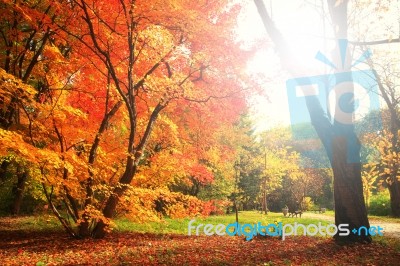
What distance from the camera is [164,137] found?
1434 centimetres

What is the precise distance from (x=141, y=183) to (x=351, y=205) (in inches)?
297

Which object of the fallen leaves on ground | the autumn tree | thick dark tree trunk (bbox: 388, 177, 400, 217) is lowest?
the fallen leaves on ground

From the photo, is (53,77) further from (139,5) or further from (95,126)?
(139,5)

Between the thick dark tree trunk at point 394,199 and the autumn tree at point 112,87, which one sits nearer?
the autumn tree at point 112,87

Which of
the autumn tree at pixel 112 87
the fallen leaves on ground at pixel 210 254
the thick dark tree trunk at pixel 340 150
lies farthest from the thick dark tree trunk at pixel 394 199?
the fallen leaves on ground at pixel 210 254

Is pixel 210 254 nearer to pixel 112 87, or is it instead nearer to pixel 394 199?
pixel 112 87

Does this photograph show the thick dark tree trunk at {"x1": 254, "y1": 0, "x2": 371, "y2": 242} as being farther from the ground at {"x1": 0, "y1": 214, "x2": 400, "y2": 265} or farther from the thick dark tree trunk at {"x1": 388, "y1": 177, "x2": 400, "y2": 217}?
the thick dark tree trunk at {"x1": 388, "y1": 177, "x2": 400, "y2": 217}

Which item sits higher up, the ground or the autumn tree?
the autumn tree

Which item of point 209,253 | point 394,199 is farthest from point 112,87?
point 394,199

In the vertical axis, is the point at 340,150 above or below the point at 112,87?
below

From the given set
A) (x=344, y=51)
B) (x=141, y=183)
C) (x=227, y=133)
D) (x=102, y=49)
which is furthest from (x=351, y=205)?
(x=227, y=133)

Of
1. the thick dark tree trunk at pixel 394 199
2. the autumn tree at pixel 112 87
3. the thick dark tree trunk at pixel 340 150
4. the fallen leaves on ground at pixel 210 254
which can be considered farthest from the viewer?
the thick dark tree trunk at pixel 394 199

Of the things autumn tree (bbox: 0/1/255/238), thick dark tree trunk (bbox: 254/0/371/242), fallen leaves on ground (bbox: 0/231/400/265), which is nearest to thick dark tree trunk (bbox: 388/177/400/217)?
autumn tree (bbox: 0/1/255/238)

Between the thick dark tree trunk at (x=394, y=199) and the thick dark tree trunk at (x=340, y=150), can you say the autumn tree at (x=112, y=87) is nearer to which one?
the thick dark tree trunk at (x=340, y=150)
